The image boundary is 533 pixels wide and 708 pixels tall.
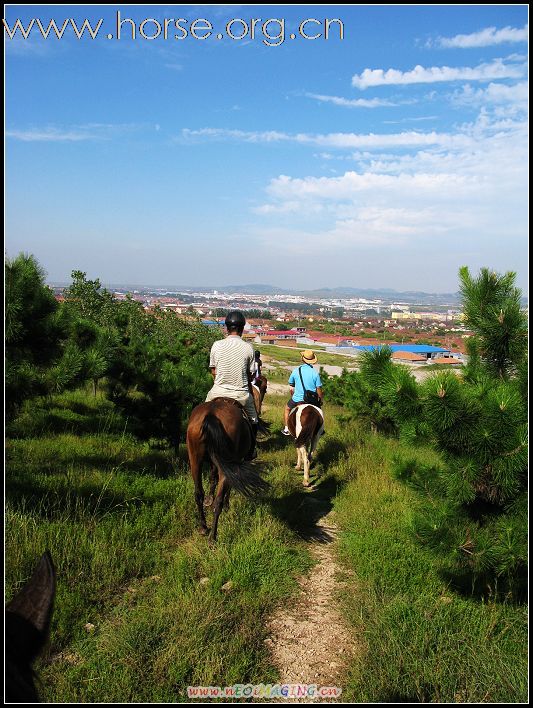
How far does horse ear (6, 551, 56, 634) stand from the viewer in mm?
1366

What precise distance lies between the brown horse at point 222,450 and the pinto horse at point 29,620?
338 cm

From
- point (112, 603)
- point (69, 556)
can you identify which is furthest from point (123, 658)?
point (69, 556)

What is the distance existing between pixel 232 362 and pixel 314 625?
2886 millimetres

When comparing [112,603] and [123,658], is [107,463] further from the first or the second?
[123,658]

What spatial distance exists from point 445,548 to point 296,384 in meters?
4.58

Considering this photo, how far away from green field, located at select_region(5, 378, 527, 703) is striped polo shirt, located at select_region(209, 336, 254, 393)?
4.97 feet

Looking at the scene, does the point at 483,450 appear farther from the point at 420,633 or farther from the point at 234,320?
the point at 234,320

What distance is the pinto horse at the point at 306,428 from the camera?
7.30 meters

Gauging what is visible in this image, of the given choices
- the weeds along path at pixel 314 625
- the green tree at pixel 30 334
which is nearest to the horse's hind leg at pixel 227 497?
the weeds along path at pixel 314 625

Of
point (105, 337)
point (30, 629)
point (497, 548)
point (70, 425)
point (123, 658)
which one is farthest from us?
point (70, 425)

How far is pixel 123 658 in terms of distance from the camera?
9.59 ft

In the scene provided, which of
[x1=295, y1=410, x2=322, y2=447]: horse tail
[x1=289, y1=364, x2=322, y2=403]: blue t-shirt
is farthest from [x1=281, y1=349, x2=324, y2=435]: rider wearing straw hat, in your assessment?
[x1=295, y1=410, x2=322, y2=447]: horse tail

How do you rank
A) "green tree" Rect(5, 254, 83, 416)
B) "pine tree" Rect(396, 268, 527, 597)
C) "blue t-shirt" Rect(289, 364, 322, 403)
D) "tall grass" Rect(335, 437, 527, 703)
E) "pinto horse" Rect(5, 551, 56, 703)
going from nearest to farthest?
"pinto horse" Rect(5, 551, 56, 703) → "tall grass" Rect(335, 437, 527, 703) → "pine tree" Rect(396, 268, 527, 597) → "green tree" Rect(5, 254, 83, 416) → "blue t-shirt" Rect(289, 364, 322, 403)

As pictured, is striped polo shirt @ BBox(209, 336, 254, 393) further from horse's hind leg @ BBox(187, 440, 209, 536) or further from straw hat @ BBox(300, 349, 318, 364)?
straw hat @ BBox(300, 349, 318, 364)
